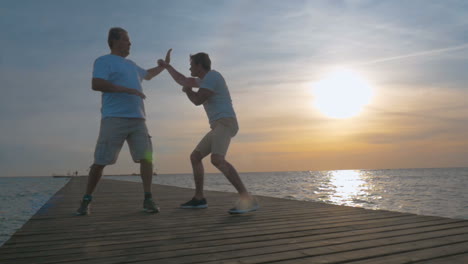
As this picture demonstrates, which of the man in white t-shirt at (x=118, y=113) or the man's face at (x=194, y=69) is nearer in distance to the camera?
the man in white t-shirt at (x=118, y=113)

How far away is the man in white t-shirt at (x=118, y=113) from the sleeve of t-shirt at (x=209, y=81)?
79 centimetres

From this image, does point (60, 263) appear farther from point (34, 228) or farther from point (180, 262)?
point (34, 228)

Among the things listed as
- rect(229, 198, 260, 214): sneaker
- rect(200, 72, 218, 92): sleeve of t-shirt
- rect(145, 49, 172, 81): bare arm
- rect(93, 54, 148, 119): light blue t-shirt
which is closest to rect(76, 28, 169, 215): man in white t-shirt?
rect(93, 54, 148, 119): light blue t-shirt

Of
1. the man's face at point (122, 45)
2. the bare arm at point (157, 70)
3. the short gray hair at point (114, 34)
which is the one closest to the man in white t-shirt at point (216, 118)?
the bare arm at point (157, 70)

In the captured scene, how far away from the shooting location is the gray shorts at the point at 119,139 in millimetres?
4379

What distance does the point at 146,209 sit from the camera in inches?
188

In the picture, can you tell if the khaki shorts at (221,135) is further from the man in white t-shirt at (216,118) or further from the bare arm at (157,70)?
the bare arm at (157,70)

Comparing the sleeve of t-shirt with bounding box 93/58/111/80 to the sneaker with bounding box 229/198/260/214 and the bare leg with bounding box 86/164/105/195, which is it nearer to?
the bare leg with bounding box 86/164/105/195

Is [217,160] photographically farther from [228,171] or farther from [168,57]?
[168,57]

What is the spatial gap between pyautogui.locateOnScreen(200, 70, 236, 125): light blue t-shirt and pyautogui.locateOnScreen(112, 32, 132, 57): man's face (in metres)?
1.05

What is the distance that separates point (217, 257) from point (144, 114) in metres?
2.83

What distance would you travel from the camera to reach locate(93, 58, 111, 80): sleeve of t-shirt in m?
4.35

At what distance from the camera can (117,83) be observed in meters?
4.45

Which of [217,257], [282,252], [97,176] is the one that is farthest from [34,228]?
[282,252]
